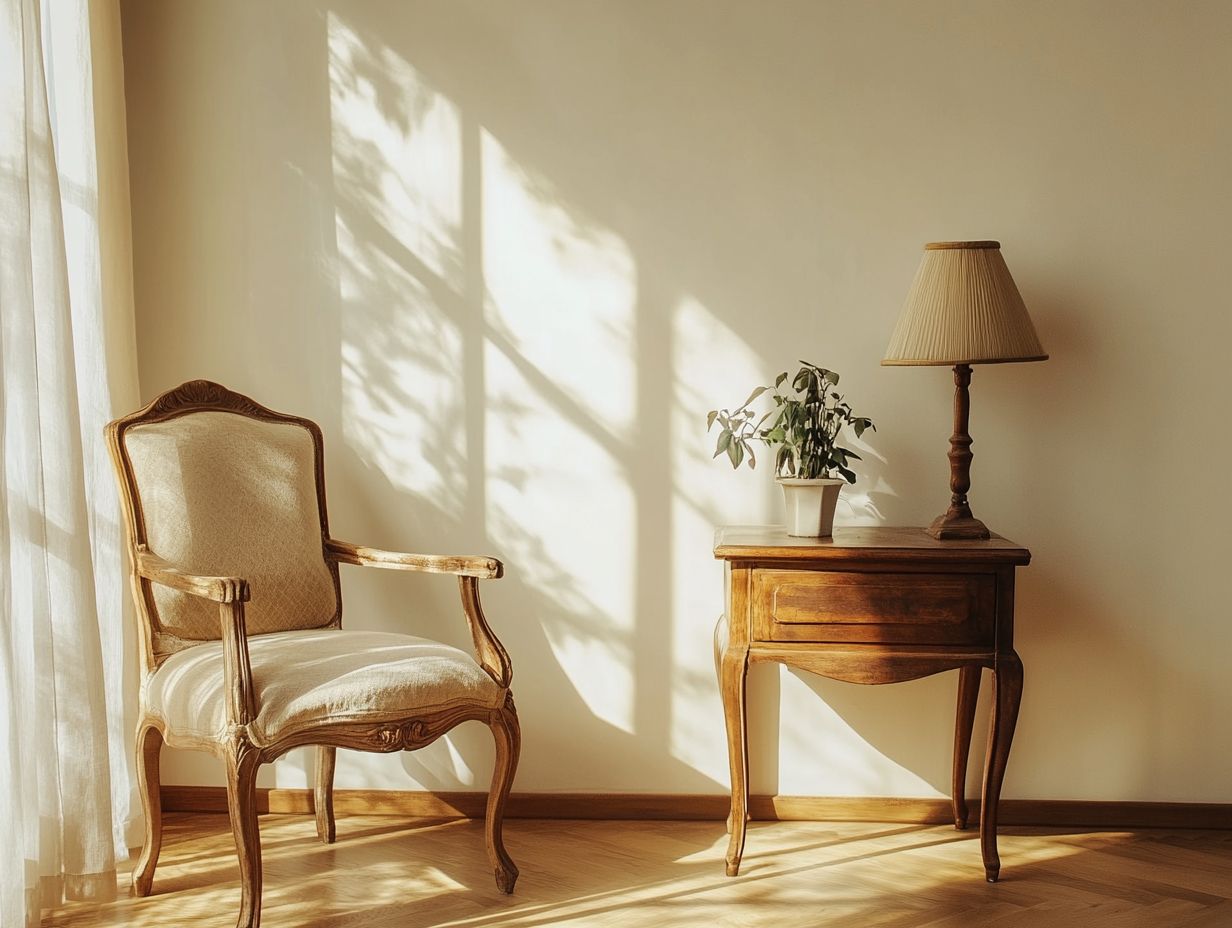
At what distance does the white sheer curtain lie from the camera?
2.28m

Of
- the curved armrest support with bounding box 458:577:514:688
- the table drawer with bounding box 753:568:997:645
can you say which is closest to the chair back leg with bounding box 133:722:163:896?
the curved armrest support with bounding box 458:577:514:688

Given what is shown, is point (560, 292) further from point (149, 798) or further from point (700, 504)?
point (149, 798)

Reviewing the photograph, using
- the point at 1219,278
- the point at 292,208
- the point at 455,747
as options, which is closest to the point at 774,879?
the point at 455,747

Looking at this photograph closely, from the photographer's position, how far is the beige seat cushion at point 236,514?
2660mm

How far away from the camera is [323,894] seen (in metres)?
2.57

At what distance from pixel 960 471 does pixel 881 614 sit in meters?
0.46

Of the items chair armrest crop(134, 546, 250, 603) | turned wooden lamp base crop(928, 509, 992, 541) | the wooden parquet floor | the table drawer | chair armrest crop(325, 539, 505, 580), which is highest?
turned wooden lamp base crop(928, 509, 992, 541)

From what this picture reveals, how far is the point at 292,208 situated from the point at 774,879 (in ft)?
6.97

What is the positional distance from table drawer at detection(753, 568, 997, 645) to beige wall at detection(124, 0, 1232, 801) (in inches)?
19.3

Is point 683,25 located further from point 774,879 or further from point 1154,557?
point 774,879

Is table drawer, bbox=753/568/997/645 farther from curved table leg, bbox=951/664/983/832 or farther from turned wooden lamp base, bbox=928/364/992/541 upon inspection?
curved table leg, bbox=951/664/983/832

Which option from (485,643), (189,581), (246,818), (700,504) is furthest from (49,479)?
(700,504)

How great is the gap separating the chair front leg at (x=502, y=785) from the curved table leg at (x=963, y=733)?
1.16 metres

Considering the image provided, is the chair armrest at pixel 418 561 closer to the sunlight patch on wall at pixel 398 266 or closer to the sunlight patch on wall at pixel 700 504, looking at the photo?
the sunlight patch on wall at pixel 398 266
